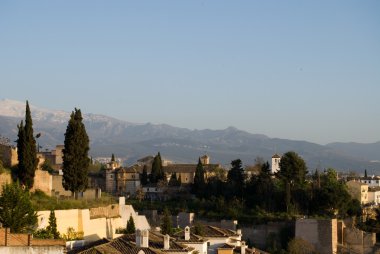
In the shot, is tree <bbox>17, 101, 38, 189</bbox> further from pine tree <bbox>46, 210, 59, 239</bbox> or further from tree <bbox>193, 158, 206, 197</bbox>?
tree <bbox>193, 158, 206, 197</bbox>

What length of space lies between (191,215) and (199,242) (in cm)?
2249

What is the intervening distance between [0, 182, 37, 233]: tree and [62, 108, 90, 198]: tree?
10168 millimetres

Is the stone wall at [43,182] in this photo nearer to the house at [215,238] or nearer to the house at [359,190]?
the house at [215,238]

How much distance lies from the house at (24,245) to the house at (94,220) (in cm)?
1136

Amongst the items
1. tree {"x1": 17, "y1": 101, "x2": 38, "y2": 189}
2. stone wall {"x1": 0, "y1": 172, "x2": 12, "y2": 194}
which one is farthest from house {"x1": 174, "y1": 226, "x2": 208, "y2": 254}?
stone wall {"x1": 0, "y1": 172, "x2": 12, "y2": 194}

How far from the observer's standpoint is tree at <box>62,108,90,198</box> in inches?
1710

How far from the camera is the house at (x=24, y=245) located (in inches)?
954

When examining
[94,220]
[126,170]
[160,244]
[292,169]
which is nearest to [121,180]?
[126,170]

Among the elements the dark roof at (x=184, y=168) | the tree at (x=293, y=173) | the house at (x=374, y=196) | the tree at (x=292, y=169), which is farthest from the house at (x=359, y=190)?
the dark roof at (x=184, y=168)

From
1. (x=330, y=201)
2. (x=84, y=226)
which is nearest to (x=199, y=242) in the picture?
(x=84, y=226)

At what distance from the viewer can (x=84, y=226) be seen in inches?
1624

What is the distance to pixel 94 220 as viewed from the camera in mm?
42594

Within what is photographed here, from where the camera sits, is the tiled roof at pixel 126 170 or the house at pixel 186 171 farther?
the tiled roof at pixel 126 170

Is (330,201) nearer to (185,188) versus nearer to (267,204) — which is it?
(267,204)
